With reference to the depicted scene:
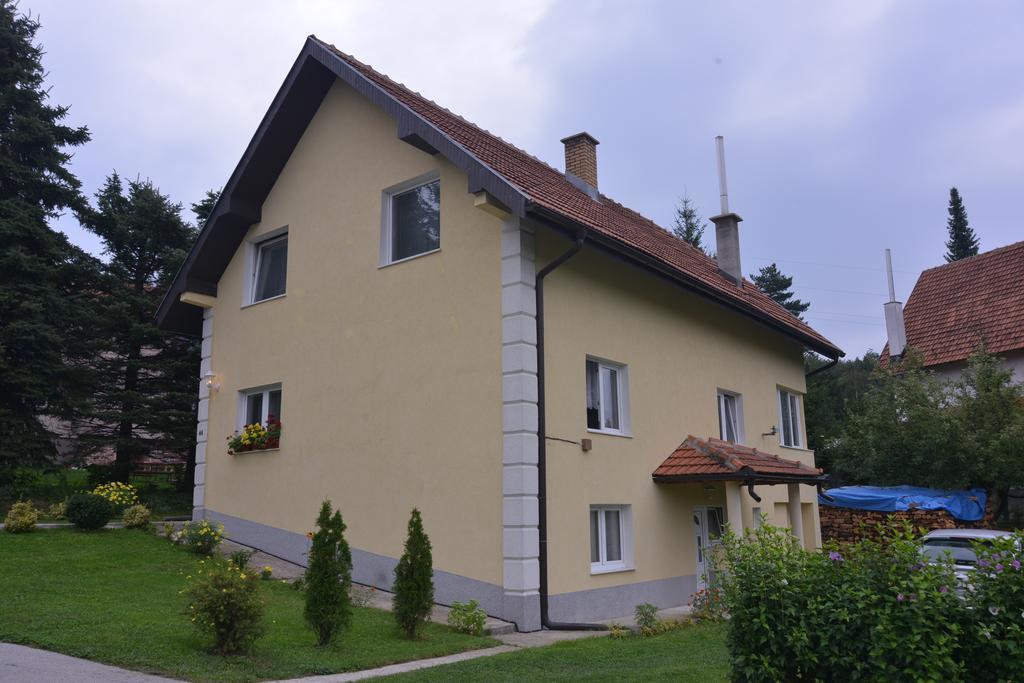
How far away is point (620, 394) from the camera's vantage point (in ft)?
45.7

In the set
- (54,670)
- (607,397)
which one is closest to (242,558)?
(54,670)

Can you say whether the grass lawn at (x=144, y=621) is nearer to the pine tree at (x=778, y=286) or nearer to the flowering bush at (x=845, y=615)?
the flowering bush at (x=845, y=615)

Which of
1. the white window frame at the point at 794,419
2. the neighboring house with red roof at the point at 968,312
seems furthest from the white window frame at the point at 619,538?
the neighboring house with red roof at the point at 968,312

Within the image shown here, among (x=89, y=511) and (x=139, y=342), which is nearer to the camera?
(x=89, y=511)

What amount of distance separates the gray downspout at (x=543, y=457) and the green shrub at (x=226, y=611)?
4.12m

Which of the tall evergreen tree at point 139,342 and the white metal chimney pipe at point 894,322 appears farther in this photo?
the white metal chimney pipe at point 894,322

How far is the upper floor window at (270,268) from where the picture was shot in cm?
1592

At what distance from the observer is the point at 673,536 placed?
47.0 ft

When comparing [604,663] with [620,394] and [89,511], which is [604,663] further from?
[89,511]

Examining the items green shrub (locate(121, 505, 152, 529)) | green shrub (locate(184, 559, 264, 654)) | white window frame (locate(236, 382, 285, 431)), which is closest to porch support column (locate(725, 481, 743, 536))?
white window frame (locate(236, 382, 285, 431))

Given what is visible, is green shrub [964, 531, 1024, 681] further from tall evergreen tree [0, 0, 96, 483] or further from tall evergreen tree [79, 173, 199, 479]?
tall evergreen tree [79, 173, 199, 479]

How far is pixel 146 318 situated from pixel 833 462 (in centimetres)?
2057

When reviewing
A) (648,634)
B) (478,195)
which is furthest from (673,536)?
(478,195)

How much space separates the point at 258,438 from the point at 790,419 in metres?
12.8
